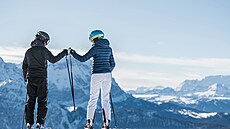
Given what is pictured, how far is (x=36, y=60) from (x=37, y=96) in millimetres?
Answer: 1277

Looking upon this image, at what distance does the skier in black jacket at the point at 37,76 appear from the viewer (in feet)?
46.9

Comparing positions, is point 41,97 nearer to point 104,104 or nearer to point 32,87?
point 32,87

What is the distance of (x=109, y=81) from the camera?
Result: 52.7ft

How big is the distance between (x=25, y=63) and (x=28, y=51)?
18.6 inches

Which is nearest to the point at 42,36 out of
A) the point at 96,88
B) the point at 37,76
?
the point at 37,76

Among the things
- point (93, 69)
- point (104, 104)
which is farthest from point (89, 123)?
point (93, 69)

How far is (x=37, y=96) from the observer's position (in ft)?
47.2

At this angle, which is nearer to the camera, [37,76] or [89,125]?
[37,76]

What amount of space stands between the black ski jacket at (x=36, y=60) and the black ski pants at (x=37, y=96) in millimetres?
235

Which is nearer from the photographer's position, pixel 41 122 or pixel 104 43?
pixel 41 122

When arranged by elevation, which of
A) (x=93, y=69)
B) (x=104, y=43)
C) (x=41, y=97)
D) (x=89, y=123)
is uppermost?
(x=104, y=43)

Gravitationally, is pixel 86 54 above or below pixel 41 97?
above

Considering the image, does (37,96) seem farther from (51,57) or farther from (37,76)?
(51,57)

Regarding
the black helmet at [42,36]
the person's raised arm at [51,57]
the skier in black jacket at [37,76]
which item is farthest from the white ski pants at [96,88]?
the black helmet at [42,36]
